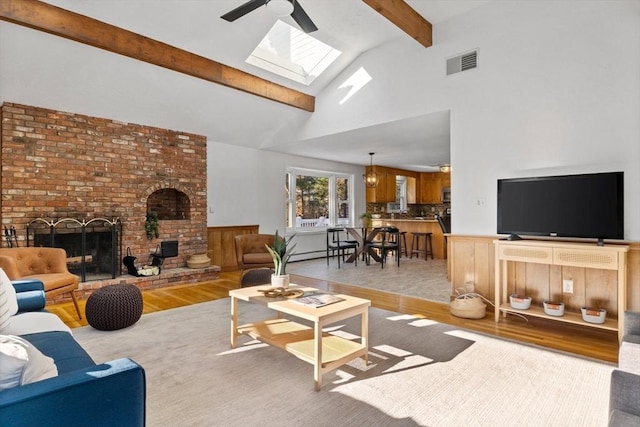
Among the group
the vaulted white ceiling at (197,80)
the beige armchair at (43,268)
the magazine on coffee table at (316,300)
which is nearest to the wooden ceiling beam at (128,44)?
the vaulted white ceiling at (197,80)

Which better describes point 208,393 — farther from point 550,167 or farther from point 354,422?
point 550,167

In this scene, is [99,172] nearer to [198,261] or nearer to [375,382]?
[198,261]

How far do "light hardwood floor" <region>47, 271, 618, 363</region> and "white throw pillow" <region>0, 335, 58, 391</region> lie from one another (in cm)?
264

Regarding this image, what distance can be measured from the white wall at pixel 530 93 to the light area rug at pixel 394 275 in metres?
1.19

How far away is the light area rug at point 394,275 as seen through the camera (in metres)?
4.97

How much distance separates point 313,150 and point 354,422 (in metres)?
5.80

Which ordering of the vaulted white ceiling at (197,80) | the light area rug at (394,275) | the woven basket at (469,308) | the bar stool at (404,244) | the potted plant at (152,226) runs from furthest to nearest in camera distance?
the bar stool at (404,244)
the potted plant at (152,226)
the light area rug at (394,275)
the vaulted white ceiling at (197,80)
the woven basket at (469,308)

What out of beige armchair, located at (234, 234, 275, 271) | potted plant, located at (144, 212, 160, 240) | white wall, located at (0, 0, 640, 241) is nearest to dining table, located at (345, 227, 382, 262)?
beige armchair, located at (234, 234, 275, 271)

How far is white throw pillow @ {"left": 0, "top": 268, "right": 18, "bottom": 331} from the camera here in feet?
6.89

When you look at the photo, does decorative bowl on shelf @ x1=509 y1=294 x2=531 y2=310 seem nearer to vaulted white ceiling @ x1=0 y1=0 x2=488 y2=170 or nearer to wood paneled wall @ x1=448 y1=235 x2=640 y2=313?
wood paneled wall @ x1=448 y1=235 x2=640 y2=313

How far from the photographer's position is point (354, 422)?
6.25 feet

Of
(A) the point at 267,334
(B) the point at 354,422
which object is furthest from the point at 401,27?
(B) the point at 354,422

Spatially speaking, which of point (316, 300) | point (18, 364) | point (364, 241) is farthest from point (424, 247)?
point (18, 364)

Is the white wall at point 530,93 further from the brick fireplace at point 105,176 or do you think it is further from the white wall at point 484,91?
the brick fireplace at point 105,176
